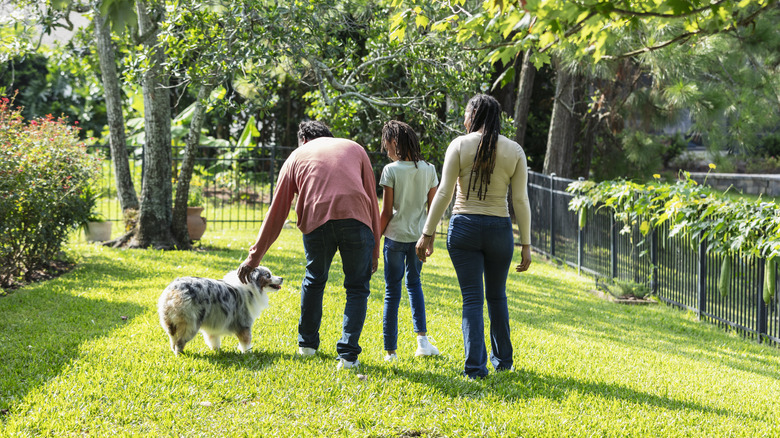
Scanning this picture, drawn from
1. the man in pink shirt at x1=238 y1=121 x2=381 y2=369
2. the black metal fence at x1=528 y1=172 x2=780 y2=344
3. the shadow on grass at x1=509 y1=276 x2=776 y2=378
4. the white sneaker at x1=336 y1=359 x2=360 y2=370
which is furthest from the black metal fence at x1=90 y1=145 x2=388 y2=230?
the white sneaker at x1=336 y1=359 x2=360 y2=370

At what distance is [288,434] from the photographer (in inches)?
155

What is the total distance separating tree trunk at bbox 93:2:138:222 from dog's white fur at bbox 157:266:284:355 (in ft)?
25.5

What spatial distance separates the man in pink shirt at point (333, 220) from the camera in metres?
4.76

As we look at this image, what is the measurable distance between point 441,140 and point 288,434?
7779 millimetres

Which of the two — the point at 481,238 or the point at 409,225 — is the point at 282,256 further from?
the point at 481,238

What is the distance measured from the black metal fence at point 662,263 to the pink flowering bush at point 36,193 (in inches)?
303

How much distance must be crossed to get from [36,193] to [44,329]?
8.68 ft

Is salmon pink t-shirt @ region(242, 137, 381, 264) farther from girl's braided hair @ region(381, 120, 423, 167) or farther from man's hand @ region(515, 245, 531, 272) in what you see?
man's hand @ region(515, 245, 531, 272)

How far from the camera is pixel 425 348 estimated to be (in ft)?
18.5

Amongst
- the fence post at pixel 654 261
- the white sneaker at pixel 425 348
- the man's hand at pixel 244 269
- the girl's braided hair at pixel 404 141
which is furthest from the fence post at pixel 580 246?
the man's hand at pixel 244 269

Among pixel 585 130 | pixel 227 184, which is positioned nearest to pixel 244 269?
pixel 585 130

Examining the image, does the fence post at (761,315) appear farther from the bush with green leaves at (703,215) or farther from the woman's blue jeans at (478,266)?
the woman's blue jeans at (478,266)

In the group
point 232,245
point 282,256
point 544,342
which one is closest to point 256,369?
point 544,342

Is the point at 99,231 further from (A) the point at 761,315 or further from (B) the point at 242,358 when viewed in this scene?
(A) the point at 761,315
